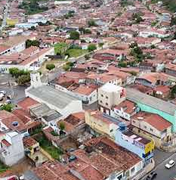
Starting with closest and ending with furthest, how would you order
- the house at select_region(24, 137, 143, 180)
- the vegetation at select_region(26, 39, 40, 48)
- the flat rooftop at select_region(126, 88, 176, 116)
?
1. the house at select_region(24, 137, 143, 180)
2. the flat rooftop at select_region(126, 88, 176, 116)
3. the vegetation at select_region(26, 39, 40, 48)

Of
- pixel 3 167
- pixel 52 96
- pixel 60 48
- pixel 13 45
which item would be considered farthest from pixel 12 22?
pixel 3 167

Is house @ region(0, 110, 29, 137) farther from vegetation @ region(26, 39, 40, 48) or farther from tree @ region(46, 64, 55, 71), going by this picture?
vegetation @ region(26, 39, 40, 48)

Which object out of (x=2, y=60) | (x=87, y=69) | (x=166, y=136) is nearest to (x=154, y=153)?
(x=166, y=136)

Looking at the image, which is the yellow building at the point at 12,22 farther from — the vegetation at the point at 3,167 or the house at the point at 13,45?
the vegetation at the point at 3,167

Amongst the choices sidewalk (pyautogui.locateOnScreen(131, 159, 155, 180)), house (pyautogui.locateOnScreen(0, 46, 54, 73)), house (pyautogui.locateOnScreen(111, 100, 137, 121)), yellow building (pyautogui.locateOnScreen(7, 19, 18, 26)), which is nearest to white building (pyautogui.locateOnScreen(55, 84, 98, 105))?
house (pyautogui.locateOnScreen(111, 100, 137, 121))

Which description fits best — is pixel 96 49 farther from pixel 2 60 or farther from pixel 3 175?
pixel 3 175

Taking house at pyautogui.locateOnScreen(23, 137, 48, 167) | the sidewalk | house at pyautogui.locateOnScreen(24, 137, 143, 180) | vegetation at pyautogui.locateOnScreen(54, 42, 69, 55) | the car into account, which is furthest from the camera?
vegetation at pyautogui.locateOnScreen(54, 42, 69, 55)

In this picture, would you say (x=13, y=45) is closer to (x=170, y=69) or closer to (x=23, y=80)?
(x=23, y=80)
